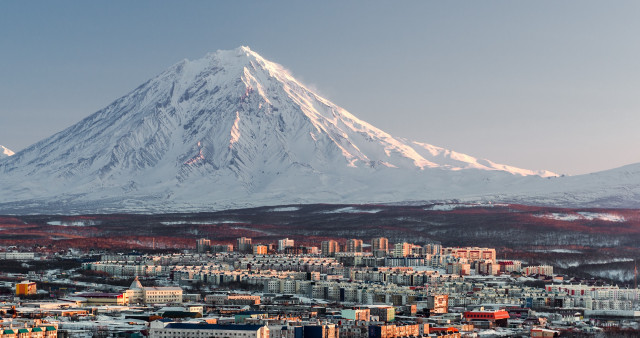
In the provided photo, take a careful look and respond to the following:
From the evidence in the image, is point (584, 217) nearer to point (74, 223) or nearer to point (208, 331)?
point (74, 223)

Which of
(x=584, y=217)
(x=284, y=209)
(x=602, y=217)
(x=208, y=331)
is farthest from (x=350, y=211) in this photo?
(x=208, y=331)

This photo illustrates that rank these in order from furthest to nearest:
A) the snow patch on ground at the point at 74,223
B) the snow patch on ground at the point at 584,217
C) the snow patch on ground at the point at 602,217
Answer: the snow patch on ground at the point at 74,223 → the snow patch on ground at the point at 584,217 → the snow patch on ground at the point at 602,217

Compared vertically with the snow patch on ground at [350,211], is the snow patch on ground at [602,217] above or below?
below

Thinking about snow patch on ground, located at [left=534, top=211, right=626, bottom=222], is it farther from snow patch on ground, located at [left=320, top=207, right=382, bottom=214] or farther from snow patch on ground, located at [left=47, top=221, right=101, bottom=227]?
snow patch on ground, located at [left=47, top=221, right=101, bottom=227]

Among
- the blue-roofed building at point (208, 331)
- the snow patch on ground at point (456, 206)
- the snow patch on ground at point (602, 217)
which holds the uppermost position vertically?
the snow patch on ground at point (456, 206)

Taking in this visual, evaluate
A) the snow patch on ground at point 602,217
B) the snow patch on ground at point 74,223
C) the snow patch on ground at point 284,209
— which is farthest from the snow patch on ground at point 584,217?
the snow patch on ground at point 74,223

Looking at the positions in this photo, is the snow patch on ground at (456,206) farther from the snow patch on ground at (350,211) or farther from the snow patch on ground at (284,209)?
the snow patch on ground at (284,209)

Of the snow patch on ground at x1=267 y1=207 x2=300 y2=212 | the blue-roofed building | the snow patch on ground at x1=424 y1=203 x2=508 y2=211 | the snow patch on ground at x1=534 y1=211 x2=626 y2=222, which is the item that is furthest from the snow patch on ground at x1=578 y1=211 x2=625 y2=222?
the blue-roofed building
